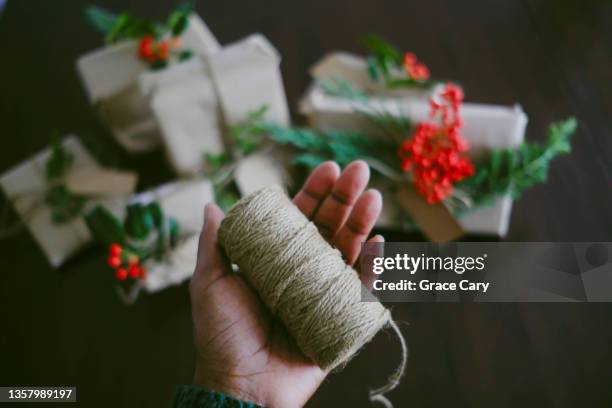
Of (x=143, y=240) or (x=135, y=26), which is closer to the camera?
(x=143, y=240)

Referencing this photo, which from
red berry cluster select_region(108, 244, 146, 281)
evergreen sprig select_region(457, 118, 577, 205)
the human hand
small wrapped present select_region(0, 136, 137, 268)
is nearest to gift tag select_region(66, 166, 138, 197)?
small wrapped present select_region(0, 136, 137, 268)

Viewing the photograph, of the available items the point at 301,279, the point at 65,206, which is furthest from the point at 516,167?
the point at 65,206

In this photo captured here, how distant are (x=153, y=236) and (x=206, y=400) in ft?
1.24

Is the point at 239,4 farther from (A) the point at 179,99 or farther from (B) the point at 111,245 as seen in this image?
(B) the point at 111,245

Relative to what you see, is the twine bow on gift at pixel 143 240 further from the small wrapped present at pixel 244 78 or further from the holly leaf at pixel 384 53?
the holly leaf at pixel 384 53

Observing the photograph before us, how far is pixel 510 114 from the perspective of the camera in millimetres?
922

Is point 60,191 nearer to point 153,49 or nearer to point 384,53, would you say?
point 153,49

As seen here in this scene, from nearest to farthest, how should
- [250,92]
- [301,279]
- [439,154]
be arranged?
[301,279]
[439,154]
[250,92]

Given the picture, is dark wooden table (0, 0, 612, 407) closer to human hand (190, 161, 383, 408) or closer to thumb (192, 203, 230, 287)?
human hand (190, 161, 383, 408)

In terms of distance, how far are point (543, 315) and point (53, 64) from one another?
1.11 metres

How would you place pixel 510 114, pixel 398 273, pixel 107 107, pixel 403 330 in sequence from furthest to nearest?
pixel 107 107, pixel 510 114, pixel 403 330, pixel 398 273

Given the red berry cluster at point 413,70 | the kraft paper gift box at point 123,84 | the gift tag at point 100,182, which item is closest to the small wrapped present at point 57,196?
the gift tag at point 100,182

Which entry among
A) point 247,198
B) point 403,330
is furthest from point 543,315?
point 247,198

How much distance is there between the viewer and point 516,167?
2.97 feet
